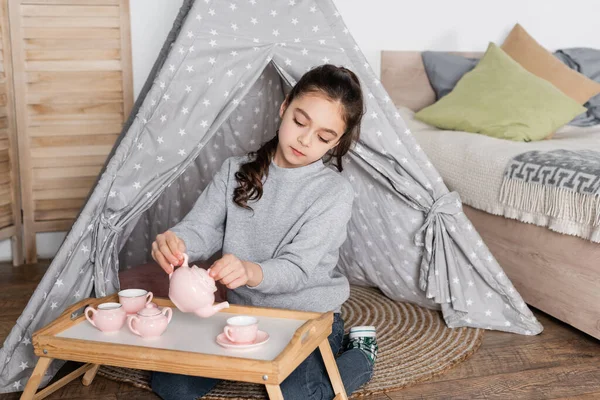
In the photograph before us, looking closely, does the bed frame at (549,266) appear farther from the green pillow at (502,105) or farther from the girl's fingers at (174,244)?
the girl's fingers at (174,244)

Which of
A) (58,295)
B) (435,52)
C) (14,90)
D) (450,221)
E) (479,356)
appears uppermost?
(435,52)

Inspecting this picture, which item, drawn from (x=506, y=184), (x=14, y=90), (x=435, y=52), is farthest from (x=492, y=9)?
(x=14, y=90)

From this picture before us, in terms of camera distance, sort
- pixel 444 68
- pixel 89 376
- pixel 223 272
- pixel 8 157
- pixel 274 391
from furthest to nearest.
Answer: pixel 444 68 < pixel 8 157 < pixel 89 376 < pixel 223 272 < pixel 274 391

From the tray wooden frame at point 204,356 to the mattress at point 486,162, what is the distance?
0.97 meters

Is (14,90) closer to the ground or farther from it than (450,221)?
farther from it

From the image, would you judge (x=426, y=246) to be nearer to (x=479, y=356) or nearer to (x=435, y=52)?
(x=479, y=356)

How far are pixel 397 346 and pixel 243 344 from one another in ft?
2.66

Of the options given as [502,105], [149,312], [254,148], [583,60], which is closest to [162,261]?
[149,312]

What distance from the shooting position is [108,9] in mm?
2770

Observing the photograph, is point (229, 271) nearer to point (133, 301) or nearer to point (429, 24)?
point (133, 301)

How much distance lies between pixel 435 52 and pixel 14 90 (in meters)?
1.83

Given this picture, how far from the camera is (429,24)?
10.8ft

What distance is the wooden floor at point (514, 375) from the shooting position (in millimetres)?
1708

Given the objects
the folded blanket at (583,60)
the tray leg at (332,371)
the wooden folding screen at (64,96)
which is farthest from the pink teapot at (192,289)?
the folded blanket at (583,60)
